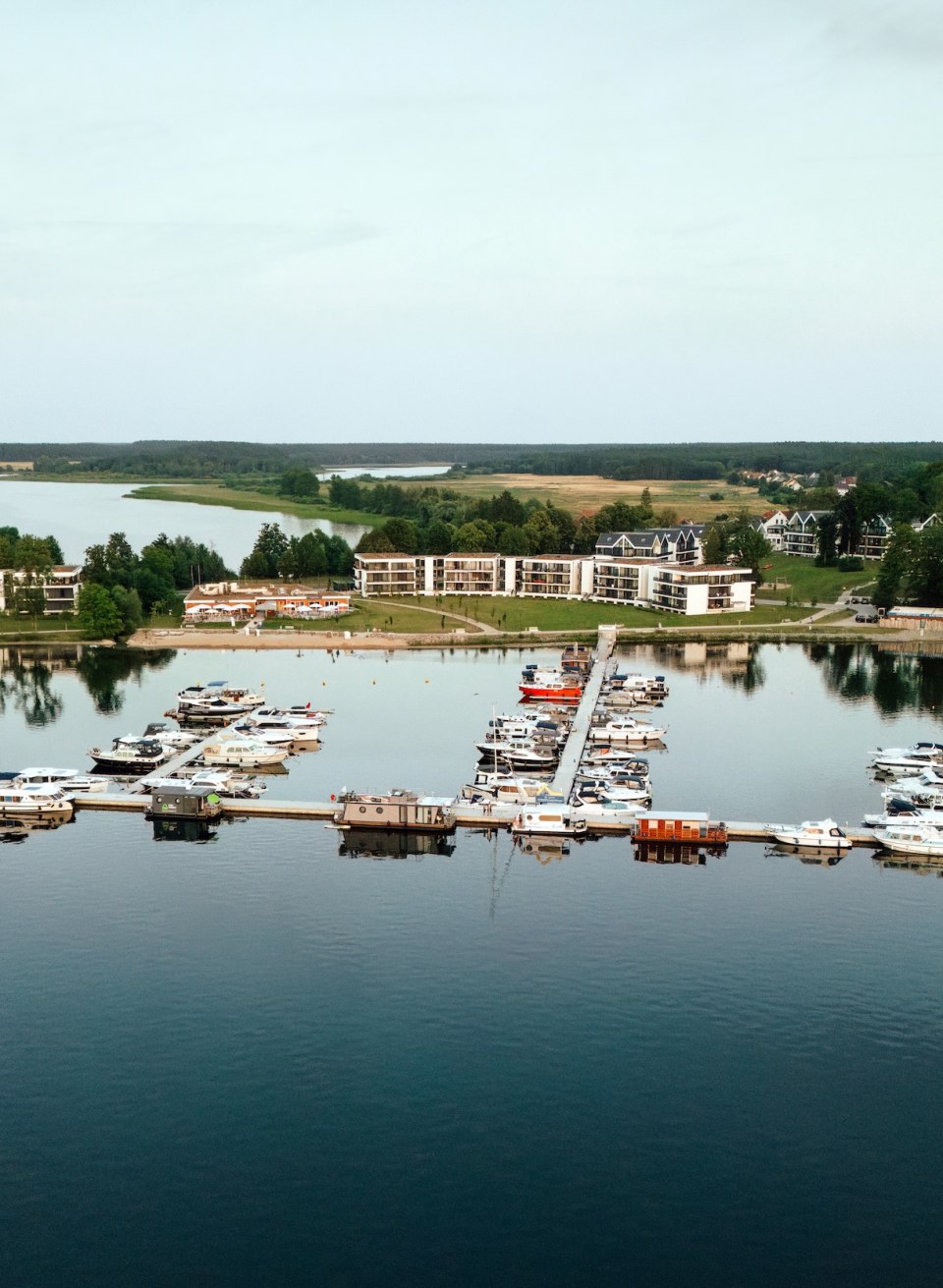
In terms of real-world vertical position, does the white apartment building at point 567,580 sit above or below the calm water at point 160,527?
below


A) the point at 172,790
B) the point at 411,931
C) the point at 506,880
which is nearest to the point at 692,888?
the point at 506,880

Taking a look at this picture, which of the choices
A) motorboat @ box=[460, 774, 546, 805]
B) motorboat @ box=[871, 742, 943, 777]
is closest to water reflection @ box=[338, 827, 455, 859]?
motorboat @ box=[460, 774, 546, 805]

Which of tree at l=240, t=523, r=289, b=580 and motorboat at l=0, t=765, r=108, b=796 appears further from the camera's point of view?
tree at l=240, t=523, r=289, b=580

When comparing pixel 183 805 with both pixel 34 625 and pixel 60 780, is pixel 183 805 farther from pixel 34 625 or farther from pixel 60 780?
pixel 34 625

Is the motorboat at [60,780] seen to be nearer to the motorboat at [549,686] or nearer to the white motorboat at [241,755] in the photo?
the white motorboat at [241,755]

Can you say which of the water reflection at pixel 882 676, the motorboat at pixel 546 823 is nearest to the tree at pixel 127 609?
the water reflection at pixel 882 676

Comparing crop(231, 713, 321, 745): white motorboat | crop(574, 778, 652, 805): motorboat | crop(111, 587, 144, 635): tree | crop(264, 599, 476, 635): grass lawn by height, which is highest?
crop(111, 587, 144, 635): tree

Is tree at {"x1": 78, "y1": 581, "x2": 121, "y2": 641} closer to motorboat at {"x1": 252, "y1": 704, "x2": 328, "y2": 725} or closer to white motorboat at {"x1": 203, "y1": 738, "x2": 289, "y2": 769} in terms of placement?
motorboat at {"x1": 252, "y1": 704, "x2": 328, "y2": 725}
